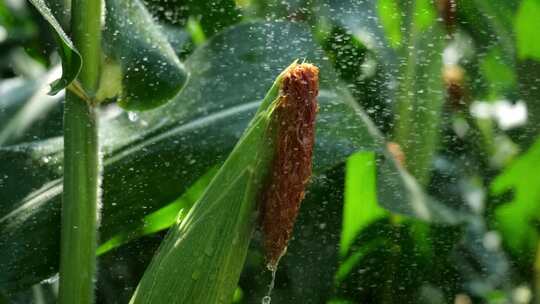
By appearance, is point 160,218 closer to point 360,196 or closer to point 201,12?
point 360,196

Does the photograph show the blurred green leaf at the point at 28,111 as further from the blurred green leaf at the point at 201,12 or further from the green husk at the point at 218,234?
→ the green husk at the point at 218,234

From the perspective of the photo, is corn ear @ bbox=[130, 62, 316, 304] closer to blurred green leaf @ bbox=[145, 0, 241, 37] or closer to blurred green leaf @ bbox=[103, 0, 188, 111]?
blurred green leaf @ bbox=[103, 0, 188, 111]

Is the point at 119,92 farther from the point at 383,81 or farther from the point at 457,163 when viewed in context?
the point at 457,163

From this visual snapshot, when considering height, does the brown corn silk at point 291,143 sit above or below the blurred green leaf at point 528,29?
above

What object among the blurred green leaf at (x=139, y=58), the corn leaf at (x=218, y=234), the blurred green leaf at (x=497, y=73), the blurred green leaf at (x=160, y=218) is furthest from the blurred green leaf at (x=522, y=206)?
the corn leaf at (x=218, y=234)

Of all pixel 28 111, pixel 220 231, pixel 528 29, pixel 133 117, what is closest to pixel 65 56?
pixel 220 231

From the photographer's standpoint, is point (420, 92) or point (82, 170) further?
point (420, 92)
